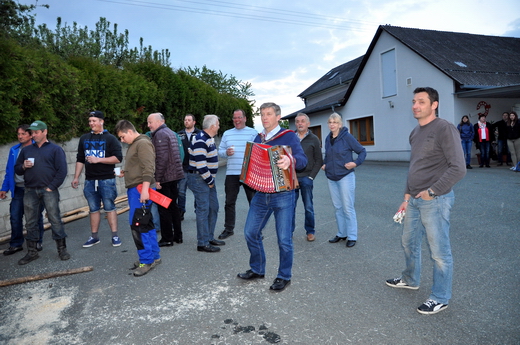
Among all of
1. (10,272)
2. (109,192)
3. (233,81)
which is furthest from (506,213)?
(233,81)

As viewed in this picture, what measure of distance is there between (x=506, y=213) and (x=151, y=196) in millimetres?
5962

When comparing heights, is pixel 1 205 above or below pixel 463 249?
above

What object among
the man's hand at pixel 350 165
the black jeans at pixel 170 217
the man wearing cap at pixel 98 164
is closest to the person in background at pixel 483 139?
the man's hand at pixel 350 165

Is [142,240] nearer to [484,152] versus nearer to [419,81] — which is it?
[484,152]

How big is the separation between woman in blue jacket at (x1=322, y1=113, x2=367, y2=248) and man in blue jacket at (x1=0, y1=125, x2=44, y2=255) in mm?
4493

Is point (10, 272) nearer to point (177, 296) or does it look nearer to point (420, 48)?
point (177, 296)

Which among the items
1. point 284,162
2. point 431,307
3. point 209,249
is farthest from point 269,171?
point 209,249

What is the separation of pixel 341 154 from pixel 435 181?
7.41 ft

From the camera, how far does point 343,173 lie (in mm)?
5555

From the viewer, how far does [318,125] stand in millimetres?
26906

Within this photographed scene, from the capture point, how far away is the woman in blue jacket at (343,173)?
547 cm

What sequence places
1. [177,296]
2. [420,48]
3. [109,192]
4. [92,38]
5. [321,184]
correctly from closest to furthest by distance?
[177,296], [109,192], [321,184], [420,48], [92,38]

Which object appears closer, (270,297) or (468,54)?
(270,297)

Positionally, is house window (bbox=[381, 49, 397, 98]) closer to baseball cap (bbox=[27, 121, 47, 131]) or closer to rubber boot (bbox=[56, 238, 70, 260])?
baseball cap (bbox=[27, 121, 47, 131])
